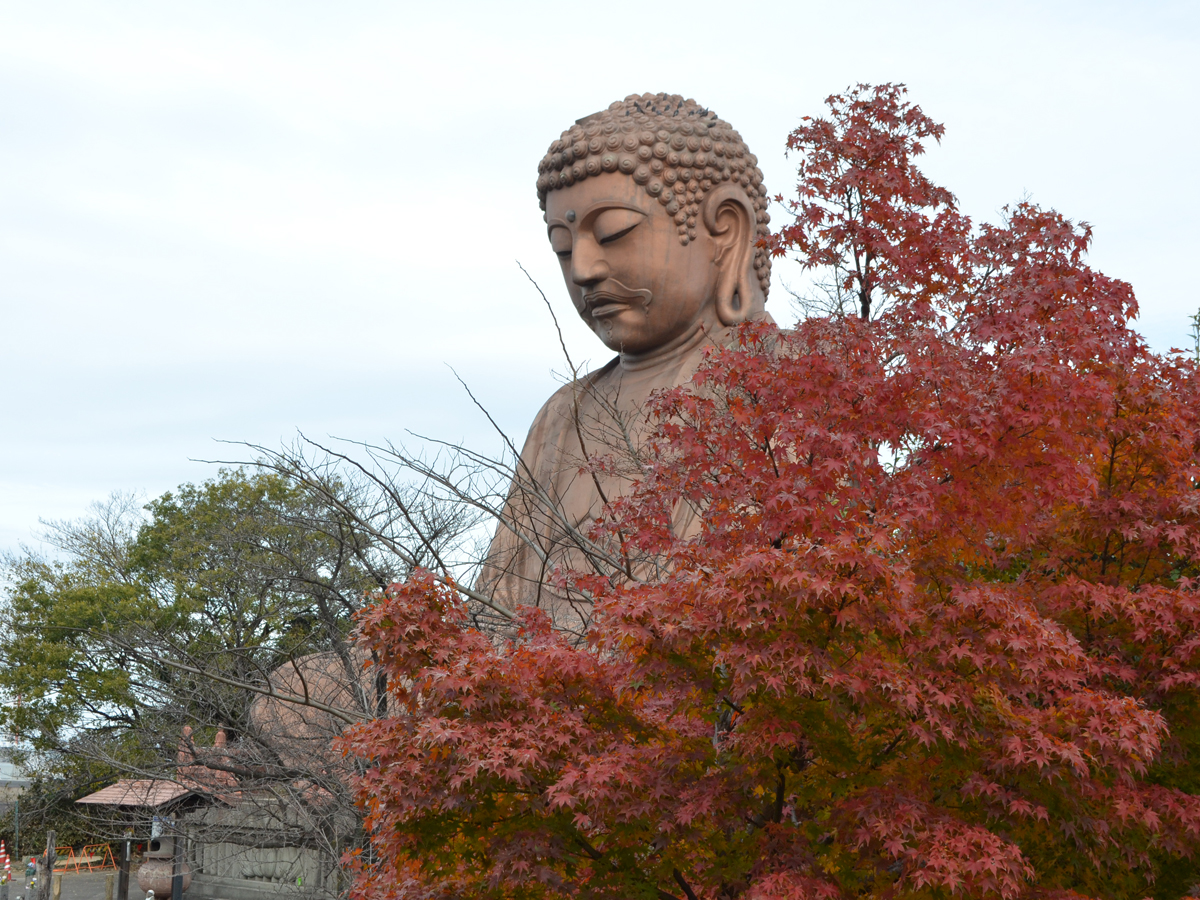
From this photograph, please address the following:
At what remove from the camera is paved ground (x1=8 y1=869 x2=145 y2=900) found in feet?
90.1

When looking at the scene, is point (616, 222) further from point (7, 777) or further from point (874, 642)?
point (7, 777)

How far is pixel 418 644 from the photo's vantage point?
5.11m

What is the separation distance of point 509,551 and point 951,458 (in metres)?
5.77

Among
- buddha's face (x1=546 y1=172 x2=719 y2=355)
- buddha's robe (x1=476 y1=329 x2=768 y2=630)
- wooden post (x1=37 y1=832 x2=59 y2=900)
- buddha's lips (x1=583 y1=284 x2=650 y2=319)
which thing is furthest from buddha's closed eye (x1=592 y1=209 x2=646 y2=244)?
wooden post (x1=37 y1=832 x2=59 y2=900)

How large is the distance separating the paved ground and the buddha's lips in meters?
22.1

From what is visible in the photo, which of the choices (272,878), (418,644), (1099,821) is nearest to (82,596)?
(272,878)

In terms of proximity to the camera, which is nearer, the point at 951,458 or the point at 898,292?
the point at 951,458

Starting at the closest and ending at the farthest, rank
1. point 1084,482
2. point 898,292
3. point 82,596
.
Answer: point 1084,482, point 898,292, point 82,596

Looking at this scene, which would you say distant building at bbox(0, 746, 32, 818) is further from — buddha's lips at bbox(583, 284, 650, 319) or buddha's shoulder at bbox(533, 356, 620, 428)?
buddha's lips at bbox(583, 284, 650, 319)

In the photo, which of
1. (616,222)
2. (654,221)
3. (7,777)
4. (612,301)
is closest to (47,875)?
(612,301)

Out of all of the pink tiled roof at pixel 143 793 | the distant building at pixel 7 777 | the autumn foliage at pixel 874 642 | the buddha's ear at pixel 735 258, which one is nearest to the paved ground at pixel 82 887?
the distant building at pixel 7 777

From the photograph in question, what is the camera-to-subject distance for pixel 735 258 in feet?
33.7

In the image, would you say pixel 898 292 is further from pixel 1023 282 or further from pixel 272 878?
pixel 272 878

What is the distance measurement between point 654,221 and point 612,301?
0.75 metres
